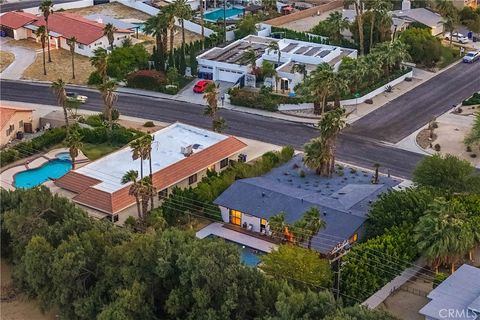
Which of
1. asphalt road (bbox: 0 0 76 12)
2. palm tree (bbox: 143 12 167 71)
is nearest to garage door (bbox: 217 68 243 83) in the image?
palm tree (bbox: 143 12 167 71)

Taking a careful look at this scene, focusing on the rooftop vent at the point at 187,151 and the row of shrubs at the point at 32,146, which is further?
the row of shrubs at the point at 32,146

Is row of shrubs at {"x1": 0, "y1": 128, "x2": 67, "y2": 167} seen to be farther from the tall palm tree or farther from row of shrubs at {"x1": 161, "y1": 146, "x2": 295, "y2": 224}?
the tall palm tree

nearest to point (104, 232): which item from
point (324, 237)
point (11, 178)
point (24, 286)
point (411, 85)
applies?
point (24, 286)

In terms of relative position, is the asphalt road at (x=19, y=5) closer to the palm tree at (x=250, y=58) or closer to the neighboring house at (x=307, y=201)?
the palm tree at (x=250, y=58)

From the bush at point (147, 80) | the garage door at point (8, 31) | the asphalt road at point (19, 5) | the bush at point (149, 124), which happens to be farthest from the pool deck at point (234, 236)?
the asphalt road at point (19, 5)

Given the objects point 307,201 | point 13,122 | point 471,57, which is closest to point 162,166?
point 307,201

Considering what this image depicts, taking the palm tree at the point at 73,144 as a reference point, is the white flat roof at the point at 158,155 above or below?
below
